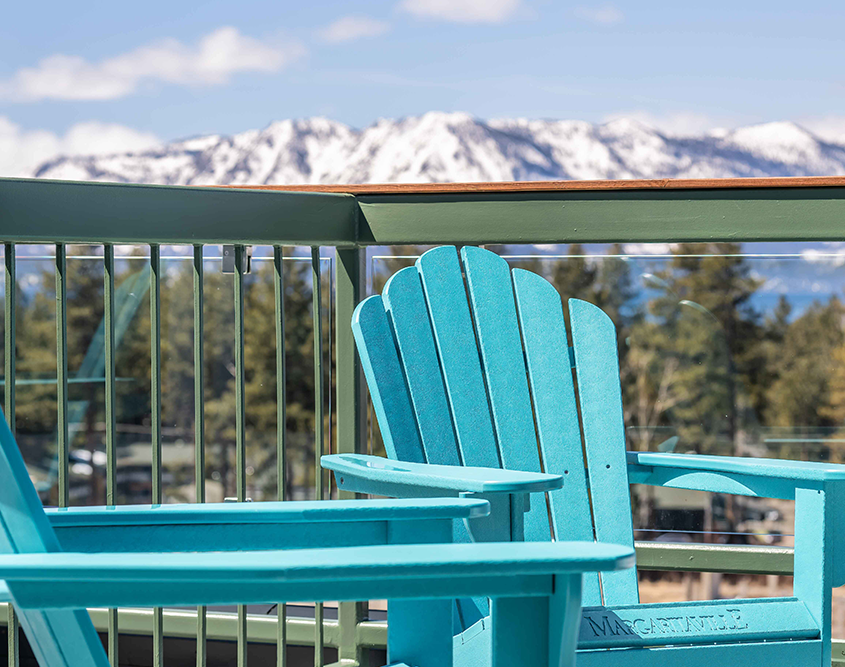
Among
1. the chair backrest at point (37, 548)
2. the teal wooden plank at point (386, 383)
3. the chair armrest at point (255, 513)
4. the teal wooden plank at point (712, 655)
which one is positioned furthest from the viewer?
the teal wooden plank at point (386, 383)

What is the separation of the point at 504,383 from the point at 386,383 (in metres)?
0.27

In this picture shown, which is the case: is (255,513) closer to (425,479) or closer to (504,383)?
(425,479)

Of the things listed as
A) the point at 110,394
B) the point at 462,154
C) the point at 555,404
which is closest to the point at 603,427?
the point at 555,404

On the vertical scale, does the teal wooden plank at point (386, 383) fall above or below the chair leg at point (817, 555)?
above

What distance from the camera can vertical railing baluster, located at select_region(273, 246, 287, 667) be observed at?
80.5 inches

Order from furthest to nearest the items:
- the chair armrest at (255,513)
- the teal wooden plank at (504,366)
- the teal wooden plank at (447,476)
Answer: the teal wooden plank at (504,366) < the teal wooden plank at (447,476) < the chair armrest at (255,513)

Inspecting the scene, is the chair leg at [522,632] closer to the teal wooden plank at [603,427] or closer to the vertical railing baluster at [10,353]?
the teal wooden plank at [603,427]

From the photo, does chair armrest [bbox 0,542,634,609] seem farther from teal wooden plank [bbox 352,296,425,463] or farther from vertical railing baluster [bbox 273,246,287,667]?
vertical railing baluster [bbox 273,246,287,667]

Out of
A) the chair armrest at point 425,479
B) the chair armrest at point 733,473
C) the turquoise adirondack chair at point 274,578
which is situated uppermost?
the turquoise adirondack chair at point 274,578

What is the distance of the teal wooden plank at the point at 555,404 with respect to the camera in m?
1.80

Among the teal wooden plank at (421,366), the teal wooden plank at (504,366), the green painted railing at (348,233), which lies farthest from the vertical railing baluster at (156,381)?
Result: the teal wooden plank at (504,366)

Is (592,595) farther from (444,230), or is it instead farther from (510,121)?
(510,121)

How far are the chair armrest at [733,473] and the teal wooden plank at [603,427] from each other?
0.15 ft

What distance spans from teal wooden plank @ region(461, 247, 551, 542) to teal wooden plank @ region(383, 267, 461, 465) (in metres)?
0.11
